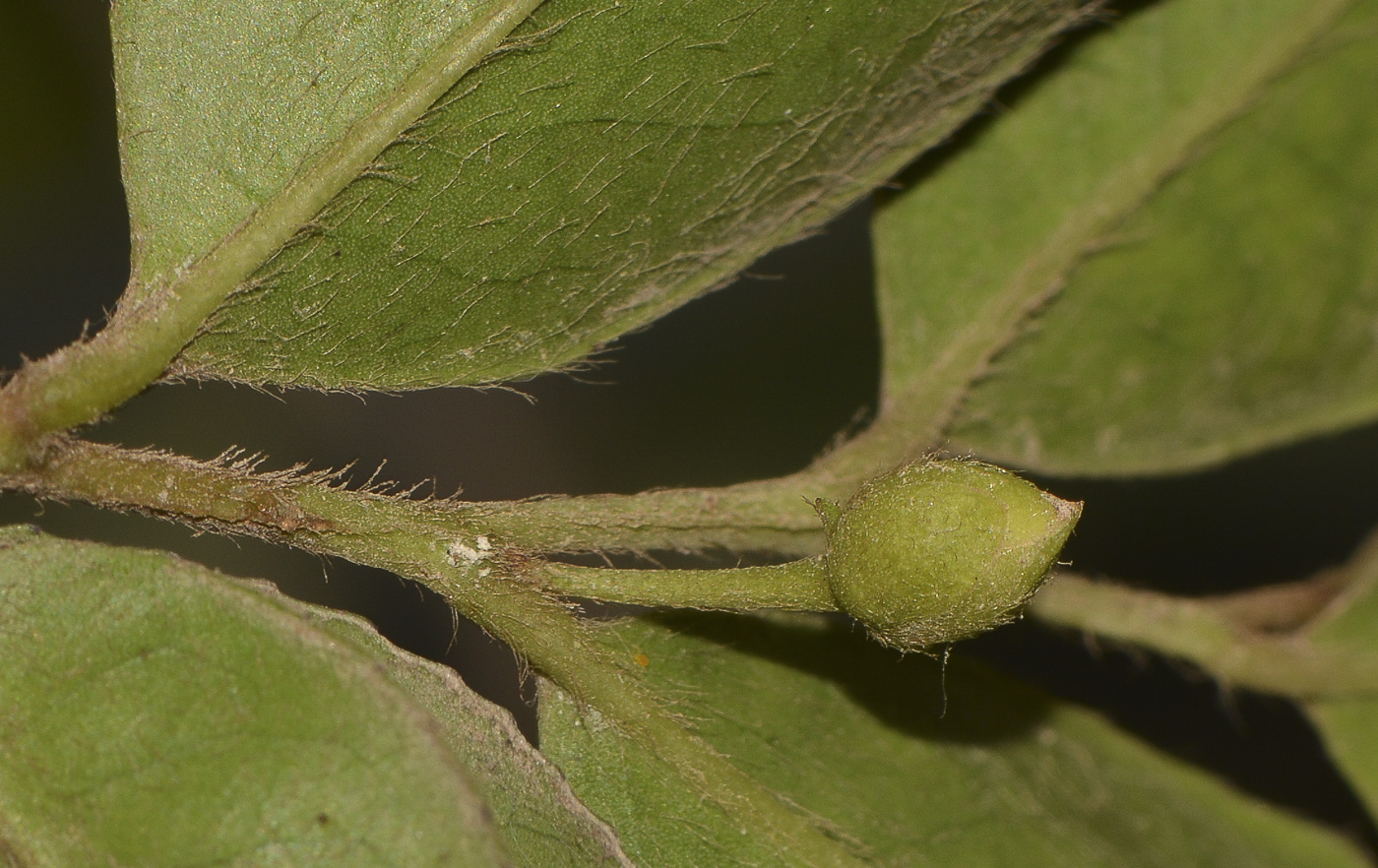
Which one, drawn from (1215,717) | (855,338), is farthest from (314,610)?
(1215,717)

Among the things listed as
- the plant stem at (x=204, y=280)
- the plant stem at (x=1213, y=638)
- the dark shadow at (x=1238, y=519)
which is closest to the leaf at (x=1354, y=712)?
the plant stem at (x=1213, y=638)

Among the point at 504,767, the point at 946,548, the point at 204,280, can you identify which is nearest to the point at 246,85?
the point at 204,280

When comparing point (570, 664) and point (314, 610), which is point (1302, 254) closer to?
point (570, 664)

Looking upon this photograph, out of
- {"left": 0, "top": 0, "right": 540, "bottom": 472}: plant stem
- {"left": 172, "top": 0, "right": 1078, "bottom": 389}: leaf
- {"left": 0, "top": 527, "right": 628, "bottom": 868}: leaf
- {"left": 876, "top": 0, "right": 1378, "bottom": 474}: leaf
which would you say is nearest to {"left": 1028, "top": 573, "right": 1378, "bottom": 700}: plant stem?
{"left": 876, "top": 0, "right": 1378, "bottom": 474}: leaf

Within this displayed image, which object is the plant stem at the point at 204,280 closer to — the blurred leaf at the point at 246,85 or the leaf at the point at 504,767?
A: the blurred leaf at the point at 246,85

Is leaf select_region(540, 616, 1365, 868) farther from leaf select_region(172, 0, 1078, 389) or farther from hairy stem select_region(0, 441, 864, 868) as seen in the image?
leaf select_region(172, 0, 1078, 389)

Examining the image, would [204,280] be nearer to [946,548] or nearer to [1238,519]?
[946,548]
